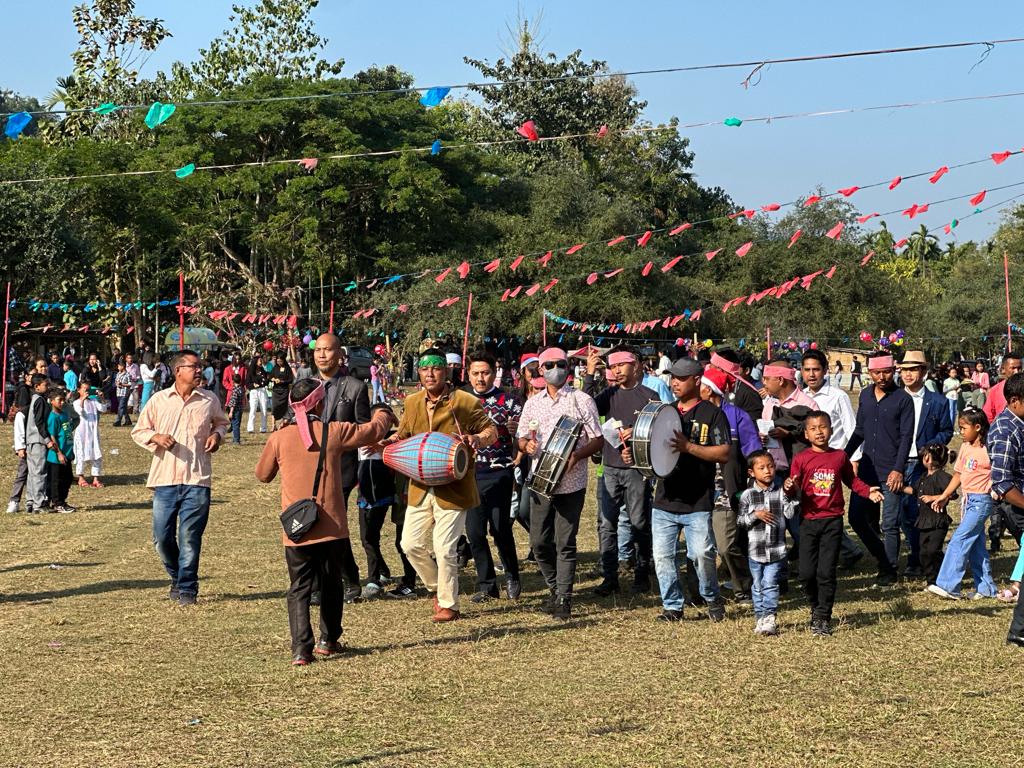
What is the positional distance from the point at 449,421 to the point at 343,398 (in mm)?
695

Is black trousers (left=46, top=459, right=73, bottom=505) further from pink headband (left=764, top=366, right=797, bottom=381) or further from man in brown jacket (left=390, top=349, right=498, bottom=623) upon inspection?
pink headband (left=764, top=366, right=797, bottom=381)

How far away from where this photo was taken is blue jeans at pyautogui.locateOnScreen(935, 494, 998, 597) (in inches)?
351

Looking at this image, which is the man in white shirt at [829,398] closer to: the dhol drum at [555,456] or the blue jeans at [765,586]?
the blue jeans at [765,586]

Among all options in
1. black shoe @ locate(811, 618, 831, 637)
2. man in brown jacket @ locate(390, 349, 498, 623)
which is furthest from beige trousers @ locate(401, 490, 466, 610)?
black shoe @ locate(811, 618, 831, 637)

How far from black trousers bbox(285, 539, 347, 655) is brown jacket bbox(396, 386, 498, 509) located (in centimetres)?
104

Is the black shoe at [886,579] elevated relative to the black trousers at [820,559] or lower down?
lower down

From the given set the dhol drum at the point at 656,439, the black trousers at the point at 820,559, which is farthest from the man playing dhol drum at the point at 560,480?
the black trousers at the point at 820,559

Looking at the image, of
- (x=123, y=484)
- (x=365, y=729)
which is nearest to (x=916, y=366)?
(x=365, y=729)

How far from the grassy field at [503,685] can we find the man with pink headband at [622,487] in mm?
369

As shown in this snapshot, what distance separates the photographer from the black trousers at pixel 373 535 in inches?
363

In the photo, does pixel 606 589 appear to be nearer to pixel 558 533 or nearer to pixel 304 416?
pixel 558 533

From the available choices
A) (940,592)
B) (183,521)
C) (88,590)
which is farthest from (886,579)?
(88,590)

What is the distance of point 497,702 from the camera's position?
641cm

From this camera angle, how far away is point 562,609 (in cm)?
855
